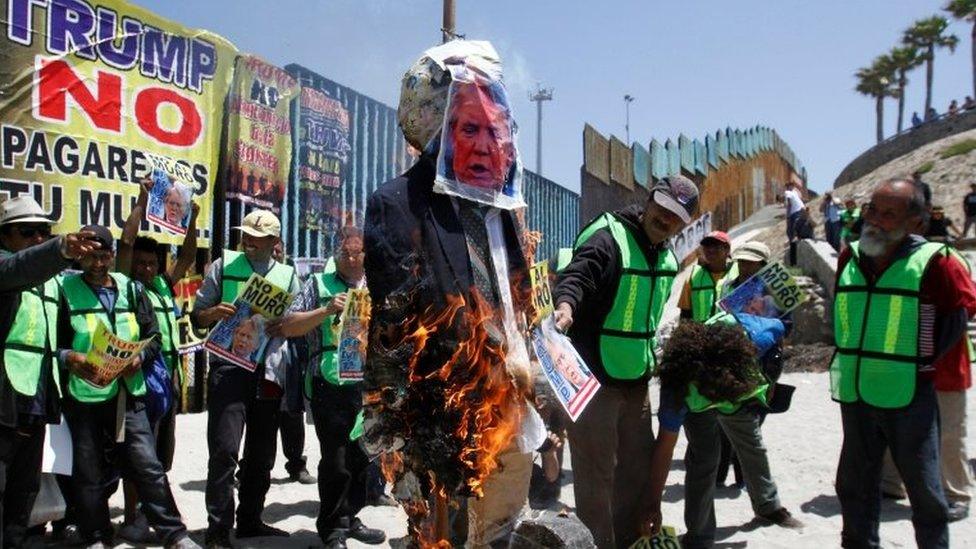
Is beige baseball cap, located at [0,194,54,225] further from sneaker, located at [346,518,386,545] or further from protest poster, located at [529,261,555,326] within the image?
protest poster, located at [529,261,555,326]

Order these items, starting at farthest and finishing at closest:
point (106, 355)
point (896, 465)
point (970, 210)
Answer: point (970, 210), point (106, 355), point (896, 465)

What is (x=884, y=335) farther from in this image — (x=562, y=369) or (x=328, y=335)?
(x=328, y=335)

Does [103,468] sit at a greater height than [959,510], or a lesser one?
greater

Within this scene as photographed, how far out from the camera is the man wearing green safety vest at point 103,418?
4930mm

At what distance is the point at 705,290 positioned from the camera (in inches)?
255

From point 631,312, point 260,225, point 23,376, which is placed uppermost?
point 260,225

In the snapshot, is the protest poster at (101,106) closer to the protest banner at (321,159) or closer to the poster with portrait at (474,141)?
the protest banner at (321,159)

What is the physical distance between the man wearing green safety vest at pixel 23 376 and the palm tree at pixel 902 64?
221 feet

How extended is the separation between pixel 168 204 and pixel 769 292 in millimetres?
3987

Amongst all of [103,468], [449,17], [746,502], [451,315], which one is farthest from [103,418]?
[449,17]

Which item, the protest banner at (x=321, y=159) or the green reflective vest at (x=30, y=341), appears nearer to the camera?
the green reflective vest at (x=30, y=341)

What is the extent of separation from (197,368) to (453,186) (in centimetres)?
770

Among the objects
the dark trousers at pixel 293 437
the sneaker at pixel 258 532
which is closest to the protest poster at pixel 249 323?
the dark trousers at pixel 293 437

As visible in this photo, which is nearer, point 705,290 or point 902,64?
point 705,290
